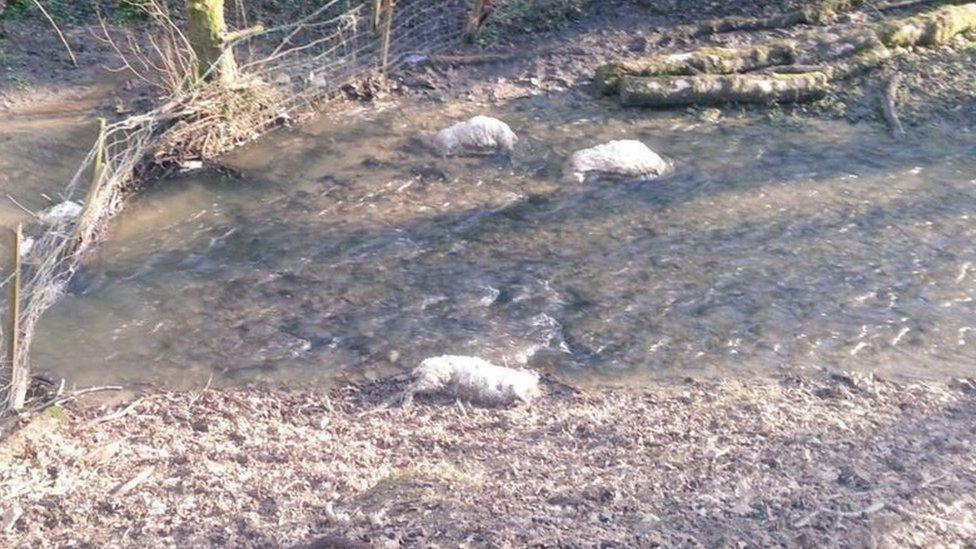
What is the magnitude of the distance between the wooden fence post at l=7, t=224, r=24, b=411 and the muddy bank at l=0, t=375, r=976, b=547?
0.16m

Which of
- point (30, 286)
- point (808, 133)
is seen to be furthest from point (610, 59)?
point (30, 286)

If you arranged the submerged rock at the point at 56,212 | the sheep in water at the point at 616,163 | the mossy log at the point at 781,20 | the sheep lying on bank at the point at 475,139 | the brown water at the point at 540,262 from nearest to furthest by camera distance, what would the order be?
the brown water at the point at 540,262 → the submerged rock at the point at 56,212 → the sheep in water at the point at 616,163 → the sheep lying on bank at the point at 475,139 → the mossy log at the point at 781,20

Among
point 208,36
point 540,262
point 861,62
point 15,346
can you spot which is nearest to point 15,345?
point 15,346

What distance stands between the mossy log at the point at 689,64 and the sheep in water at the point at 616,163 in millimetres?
1540

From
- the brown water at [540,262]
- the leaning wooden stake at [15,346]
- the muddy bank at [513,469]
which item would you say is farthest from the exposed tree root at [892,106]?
the leaning wooden stake at [15,346]

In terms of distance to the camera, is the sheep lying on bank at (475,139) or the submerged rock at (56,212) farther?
the sheep lying on bank at (475,139)

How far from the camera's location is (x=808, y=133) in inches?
384

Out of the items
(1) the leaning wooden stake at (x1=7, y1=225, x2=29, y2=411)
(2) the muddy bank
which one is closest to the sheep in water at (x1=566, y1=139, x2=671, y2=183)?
(2) the muddy bank

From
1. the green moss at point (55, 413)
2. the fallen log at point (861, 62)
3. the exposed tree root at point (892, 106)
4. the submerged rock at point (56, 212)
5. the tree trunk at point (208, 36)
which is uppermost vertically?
the tree trunk at point (208, 36)

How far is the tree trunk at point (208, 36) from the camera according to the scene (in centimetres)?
934

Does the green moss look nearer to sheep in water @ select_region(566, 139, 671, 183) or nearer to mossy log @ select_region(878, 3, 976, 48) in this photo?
sheep in water @ select_region(566, 139, 671, 183)

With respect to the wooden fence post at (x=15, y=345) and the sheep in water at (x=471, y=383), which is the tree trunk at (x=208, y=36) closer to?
the sheep in water at (x=471, y=383)

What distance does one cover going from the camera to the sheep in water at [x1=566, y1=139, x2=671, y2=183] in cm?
881

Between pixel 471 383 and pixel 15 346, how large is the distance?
208cm
